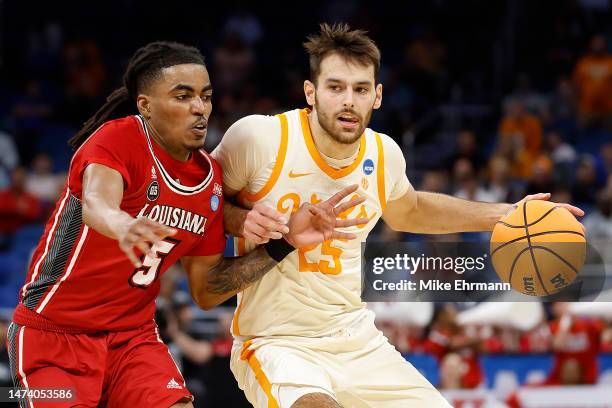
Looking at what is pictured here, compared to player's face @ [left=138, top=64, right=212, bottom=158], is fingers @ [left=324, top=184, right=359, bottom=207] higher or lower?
lower

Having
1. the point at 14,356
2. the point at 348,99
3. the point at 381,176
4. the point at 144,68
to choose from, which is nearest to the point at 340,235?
the point at 381,176

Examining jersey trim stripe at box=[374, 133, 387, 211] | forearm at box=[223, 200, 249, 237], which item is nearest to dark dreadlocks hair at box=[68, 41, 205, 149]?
forearm at box=[223, 200, 249, 237]

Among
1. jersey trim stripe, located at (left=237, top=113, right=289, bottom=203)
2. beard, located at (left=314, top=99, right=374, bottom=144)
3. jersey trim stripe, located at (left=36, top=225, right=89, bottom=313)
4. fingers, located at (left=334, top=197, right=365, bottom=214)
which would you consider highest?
beard, located at (left=314, top=99, right=374, bottom=144)

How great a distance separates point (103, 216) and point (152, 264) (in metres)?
0.65

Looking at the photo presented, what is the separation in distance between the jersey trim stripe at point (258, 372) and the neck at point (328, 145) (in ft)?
3.32

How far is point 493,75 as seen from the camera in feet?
46.6

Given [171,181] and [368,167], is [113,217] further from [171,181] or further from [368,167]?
[368,167]

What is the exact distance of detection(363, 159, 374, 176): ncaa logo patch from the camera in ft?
15.9

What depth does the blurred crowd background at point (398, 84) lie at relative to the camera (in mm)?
11141

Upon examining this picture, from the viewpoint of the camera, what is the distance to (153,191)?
4.26 m

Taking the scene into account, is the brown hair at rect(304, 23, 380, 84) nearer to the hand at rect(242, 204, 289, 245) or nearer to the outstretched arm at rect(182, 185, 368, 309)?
the outstretched arm at rect(182, 185, 368, 309)

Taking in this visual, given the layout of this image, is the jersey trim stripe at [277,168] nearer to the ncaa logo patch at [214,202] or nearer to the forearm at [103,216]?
the ncaa logo patch at [214,202]

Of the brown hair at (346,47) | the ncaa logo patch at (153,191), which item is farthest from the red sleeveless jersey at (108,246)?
the brown hair at (346,47)

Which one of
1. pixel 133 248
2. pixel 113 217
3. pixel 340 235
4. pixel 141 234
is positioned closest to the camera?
pixel 141 234
